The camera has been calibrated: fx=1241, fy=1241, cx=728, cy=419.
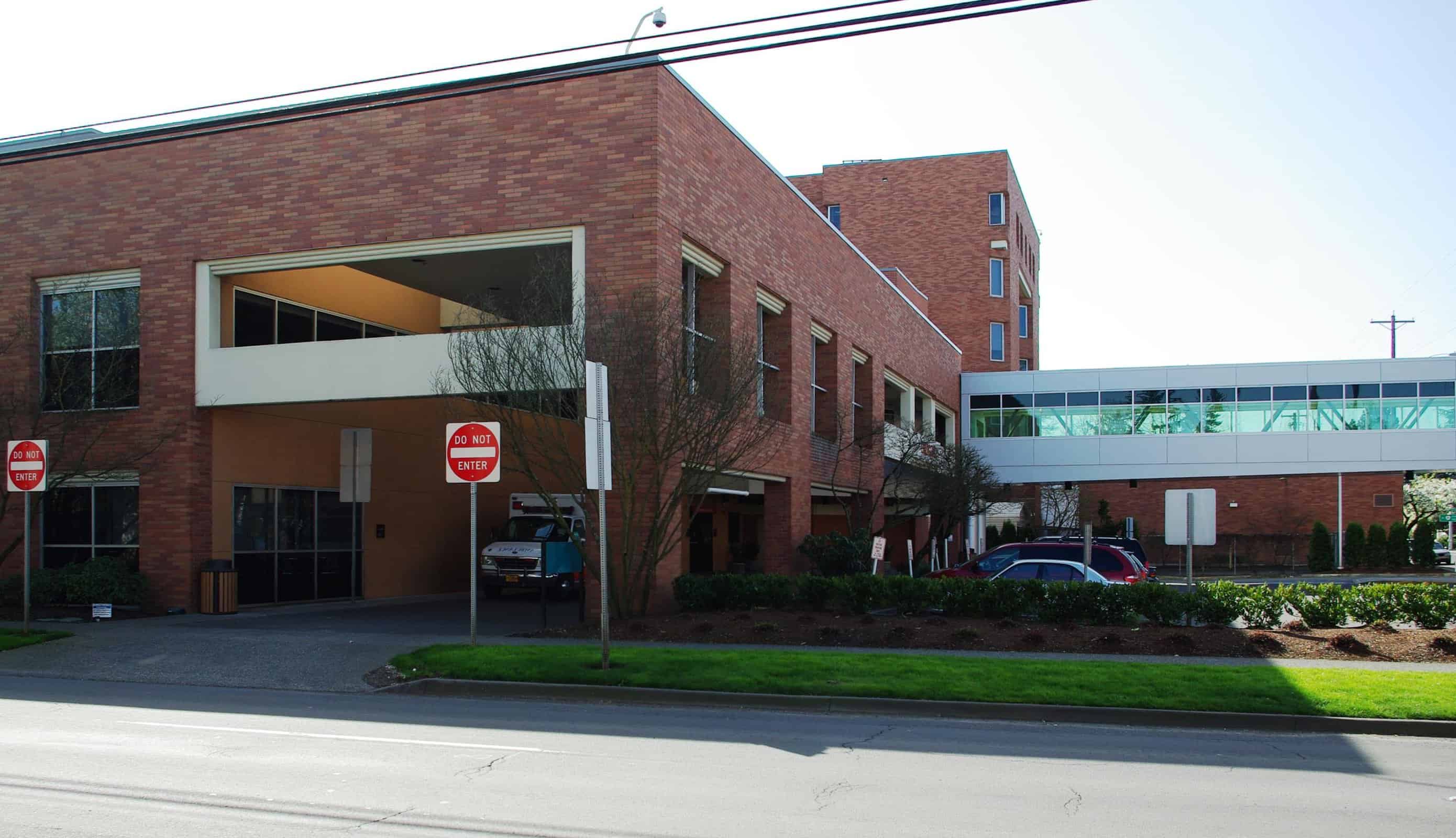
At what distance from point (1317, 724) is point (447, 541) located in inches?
882

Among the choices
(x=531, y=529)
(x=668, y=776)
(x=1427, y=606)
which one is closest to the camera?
(x=668, y=776)

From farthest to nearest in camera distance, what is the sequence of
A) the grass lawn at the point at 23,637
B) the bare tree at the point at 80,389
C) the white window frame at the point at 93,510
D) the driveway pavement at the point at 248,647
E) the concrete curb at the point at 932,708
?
1. the white window frame at the point at 93,510
2. the bare tree at the point at 80,389
3. the grass lawn at the point at 23,637
4. the driveway pavement at the point at 248,647
5. the concrete curb at the point at 932,708

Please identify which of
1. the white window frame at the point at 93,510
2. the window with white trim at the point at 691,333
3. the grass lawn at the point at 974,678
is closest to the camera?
the grass lawn at the point at 974,678

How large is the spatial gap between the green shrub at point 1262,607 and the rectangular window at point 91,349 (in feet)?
61.8

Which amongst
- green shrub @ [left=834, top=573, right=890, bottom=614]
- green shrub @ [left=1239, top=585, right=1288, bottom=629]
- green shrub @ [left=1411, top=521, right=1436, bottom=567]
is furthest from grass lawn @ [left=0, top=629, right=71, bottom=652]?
green shrub @ [left=1411, top=521, right=1436, bottom=567]

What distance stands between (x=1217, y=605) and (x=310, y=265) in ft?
52.3

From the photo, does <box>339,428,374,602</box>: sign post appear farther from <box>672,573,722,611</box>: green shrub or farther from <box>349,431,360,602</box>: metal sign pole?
<box>672,573,722,611</box>: green shrub

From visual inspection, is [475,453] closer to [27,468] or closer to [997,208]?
[27,468]

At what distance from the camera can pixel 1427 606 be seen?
59.3ft

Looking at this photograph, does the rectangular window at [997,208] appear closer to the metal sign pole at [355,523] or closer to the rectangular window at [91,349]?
the metal sign pole at [355,523]

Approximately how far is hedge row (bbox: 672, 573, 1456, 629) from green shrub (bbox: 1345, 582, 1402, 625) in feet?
0.04

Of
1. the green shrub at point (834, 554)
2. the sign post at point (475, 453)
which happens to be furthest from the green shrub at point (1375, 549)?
the sign post at point (475, 453)

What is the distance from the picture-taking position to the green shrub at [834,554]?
84.2 ft

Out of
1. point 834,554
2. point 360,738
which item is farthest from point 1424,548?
point 360,738
